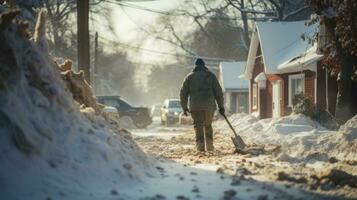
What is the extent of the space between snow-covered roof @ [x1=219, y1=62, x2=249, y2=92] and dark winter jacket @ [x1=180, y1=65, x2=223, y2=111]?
3697 centimetres

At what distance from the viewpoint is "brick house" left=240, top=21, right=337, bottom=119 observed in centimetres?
2292

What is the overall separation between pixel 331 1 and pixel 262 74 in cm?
1666

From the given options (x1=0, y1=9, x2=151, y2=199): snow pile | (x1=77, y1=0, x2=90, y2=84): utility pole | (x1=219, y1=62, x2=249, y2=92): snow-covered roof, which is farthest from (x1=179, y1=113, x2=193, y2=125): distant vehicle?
(x1=0, y1=9, x2=151, y2=199): snow pile

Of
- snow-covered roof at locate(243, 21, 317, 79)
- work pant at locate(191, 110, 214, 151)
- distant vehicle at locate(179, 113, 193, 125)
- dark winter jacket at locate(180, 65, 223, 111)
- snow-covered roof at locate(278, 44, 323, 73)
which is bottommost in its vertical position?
distant vehicle at locate(179, 113, 193, 125)

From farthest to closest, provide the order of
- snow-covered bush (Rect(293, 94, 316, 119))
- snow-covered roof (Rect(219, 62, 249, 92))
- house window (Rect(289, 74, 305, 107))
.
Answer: snow-covered roof (Rect(219, 62, 249, 92)), house window (Rect(289, 74, 305, 107)), snow-covered bush (Rect(293, 94, 316, 119))

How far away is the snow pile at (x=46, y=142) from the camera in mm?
6078

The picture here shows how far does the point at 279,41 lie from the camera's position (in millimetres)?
31375

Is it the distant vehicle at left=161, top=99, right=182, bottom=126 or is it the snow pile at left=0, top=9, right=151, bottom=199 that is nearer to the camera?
the snow pile at left=0, top=9, right=151, bottom=199

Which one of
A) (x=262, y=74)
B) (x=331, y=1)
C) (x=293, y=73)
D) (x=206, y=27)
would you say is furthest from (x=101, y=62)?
(x=331, y=1)

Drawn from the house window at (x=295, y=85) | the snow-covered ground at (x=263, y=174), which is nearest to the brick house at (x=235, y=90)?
the house window at (x=295, y=85)

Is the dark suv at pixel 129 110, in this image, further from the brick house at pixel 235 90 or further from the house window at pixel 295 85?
the brick house at pixel 235 90

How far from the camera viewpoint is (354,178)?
23.2ft

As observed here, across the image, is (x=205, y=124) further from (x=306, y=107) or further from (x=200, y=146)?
(x=306, y=107)

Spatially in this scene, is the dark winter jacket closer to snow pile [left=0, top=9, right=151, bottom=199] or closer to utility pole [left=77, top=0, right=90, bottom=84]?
snow pile [left=0, top=9, right=151, bottom=199]
